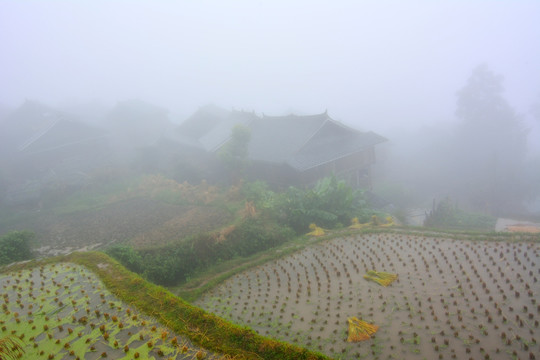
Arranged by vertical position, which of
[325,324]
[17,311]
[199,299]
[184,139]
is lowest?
Answer: [199,299]

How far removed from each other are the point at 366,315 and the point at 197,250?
21.5 feet

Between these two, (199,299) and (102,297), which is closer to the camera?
(102,297)

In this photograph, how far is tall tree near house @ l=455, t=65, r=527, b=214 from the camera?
30.1 m

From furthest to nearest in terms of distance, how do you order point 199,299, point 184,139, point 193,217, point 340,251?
point 184,139
point 193,217
point 340,251
point 199,299

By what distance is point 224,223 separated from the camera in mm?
13586

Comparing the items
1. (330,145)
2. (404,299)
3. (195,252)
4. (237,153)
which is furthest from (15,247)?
(330,145)

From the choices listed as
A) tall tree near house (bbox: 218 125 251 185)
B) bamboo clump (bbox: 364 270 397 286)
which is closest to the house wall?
tall tree near house (bbox: 218 125 251 185)

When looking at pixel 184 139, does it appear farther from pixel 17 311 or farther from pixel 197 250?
pixel 17 311

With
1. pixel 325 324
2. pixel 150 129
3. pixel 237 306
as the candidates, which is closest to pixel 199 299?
pixel 237 306

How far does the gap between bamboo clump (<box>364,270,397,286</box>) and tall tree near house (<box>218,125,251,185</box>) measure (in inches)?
507

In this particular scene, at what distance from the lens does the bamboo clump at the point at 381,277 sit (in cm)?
752

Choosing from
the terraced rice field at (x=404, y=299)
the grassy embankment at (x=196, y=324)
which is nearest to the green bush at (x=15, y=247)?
the grassy embankment at (x=196, y=324)

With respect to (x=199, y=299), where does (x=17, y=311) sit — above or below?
above

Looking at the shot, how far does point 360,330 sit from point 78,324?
513 cm
